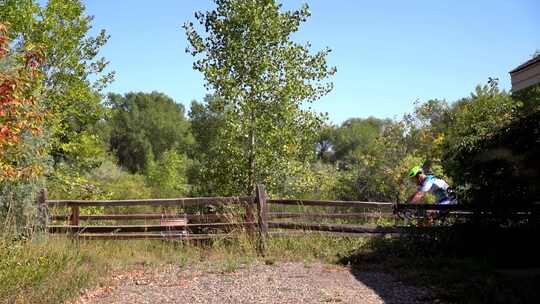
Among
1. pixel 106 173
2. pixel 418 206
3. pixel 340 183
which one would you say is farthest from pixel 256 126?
pixel 106 173

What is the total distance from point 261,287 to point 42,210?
508 centimetres

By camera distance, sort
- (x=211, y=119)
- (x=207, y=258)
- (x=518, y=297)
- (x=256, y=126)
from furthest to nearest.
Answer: (x=211, y=119) < (x=256, y=126) < (x=207, y=258) < (x=518, y=297)

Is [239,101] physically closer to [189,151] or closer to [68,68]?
[68,68]

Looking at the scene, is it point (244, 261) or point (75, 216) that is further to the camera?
point (75, 216)

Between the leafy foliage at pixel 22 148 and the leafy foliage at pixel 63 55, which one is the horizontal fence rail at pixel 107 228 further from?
the leafy foliage at pixel 63 55

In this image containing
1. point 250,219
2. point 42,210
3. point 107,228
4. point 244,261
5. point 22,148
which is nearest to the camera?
point 22,148

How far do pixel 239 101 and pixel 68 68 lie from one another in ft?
22.3

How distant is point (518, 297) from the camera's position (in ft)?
19.8

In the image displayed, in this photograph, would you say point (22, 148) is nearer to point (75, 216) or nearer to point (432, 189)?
point (75, 216)

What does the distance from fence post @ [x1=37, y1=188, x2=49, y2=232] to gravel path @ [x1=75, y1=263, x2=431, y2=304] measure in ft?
8.54

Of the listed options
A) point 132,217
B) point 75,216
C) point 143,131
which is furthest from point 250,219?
point 143,131

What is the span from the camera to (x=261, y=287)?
23.4 ft

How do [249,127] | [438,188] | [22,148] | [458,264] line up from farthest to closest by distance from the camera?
[249,127]
[438,188]
[22,148]
[458,264]

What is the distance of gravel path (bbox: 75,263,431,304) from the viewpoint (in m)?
6.52
